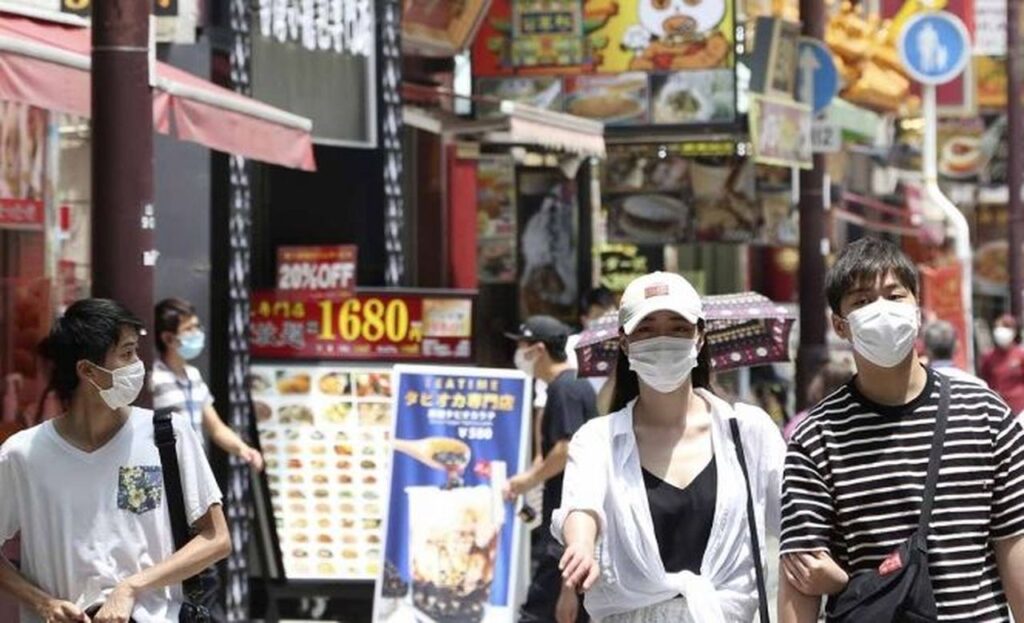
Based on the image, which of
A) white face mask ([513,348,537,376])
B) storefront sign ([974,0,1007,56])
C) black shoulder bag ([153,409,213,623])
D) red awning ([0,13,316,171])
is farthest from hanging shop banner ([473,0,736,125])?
storefront sign ([974,0,1007,56])

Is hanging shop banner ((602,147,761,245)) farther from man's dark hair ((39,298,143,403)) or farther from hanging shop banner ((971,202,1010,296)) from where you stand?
hanging shop banner ((971,202,1010,296))

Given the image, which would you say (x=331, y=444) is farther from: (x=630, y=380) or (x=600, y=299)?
(x=630, y=380)

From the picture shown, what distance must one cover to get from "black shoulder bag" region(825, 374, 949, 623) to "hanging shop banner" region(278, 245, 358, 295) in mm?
7912

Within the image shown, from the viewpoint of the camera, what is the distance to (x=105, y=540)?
6.42 m

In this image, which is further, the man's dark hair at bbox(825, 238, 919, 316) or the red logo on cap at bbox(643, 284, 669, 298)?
the red logo on cap at bbox(643, 284, 669, 298)

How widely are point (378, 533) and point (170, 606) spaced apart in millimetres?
6460

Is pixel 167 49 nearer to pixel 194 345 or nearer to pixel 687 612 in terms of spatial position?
pixel 194 345

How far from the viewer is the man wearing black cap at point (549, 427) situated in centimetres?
1128

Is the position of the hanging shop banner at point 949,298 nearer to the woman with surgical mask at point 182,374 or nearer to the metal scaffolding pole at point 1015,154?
the metal scaffolding pole at point 1015,154

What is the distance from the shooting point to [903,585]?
17.9ft

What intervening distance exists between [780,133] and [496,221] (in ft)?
8.33

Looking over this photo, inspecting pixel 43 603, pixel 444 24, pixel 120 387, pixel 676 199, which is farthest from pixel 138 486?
pixel 676 199

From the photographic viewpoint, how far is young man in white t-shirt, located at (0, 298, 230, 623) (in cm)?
642

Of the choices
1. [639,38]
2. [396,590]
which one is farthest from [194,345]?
[639,38]
